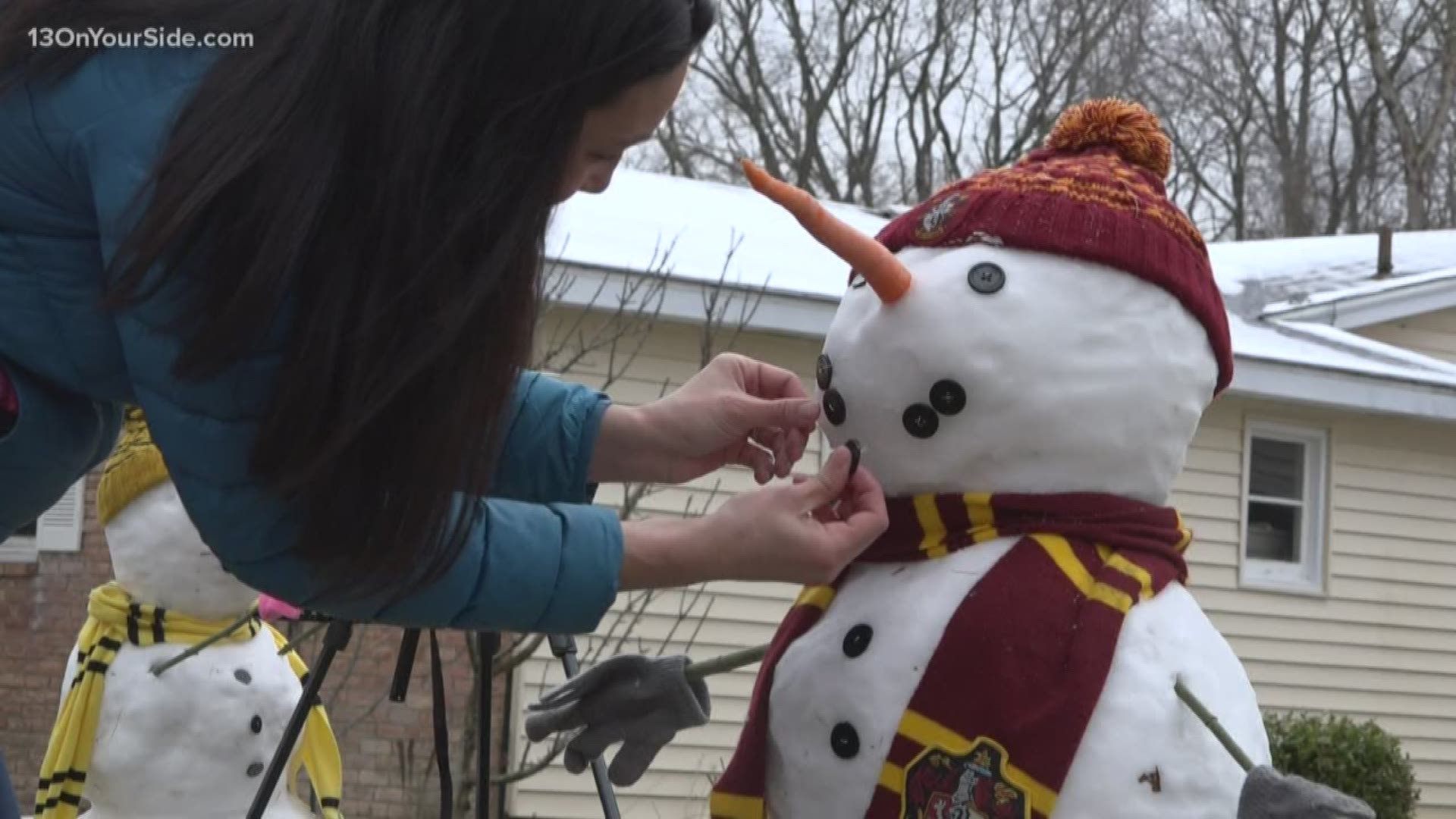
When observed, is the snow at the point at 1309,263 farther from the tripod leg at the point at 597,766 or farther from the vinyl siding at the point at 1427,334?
the tripod leg at the point at 597,766

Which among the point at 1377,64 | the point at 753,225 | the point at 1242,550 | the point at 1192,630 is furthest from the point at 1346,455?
the point at 1377,64

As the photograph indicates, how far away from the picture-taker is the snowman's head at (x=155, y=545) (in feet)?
14.9

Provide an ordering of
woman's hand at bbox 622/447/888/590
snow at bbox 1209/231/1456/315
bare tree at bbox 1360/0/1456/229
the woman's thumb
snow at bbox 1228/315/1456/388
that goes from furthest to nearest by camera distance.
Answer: bare tree at bbox 1360/0/1456/229
snow at bbox 1209/231/1456/315
snow at bbox 1228/315/1456/388
the woman's thumb
woman's hand at bbox 622/447/888/590

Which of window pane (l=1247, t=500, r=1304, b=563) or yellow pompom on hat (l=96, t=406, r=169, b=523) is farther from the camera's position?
window pane (l=1247, t=500, r=1304, b=563)

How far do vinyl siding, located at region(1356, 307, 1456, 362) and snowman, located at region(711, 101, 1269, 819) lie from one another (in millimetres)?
9643

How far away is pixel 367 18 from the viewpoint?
67.9 inches

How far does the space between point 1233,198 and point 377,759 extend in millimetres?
16964

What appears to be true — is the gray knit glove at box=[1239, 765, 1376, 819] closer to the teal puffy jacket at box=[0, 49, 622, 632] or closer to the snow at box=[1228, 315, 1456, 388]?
the teal puffy jacket at box=[0, 49, 622, 632]

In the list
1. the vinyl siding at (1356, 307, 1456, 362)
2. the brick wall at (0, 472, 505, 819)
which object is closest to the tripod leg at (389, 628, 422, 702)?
the brick wall at (0, 472, 505, 819)

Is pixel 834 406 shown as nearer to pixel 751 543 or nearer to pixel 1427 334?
pixel 751 543

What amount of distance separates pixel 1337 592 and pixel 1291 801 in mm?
8442

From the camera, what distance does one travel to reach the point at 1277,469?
10.4 m

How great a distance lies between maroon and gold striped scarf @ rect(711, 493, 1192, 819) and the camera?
241 cm
